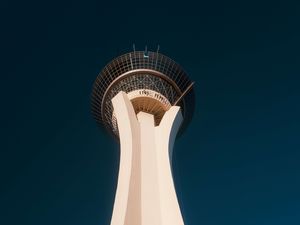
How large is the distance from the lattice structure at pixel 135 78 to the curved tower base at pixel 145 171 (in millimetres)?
4013

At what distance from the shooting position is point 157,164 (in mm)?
32344

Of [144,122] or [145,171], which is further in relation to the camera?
[144,122]

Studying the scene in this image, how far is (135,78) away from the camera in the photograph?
40469 millimetres

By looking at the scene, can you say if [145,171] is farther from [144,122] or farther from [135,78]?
[135,78]

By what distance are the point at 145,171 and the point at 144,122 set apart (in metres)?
6.82

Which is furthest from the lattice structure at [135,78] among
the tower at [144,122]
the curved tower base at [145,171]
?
the curved tower base at [145,171]

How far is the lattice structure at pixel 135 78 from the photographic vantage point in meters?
40.3

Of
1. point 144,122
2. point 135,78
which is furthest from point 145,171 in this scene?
point 135,78

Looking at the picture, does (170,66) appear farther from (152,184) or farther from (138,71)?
(152,184)

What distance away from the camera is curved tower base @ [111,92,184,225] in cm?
2681

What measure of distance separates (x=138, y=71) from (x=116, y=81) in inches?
101

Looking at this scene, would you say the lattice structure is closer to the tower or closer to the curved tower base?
the tower

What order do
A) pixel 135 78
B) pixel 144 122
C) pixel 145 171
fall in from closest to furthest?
pixel 145 171 < pixel 144 122 < pixel 135 78

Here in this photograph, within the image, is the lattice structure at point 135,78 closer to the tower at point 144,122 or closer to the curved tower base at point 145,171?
the tower at point 144,122
